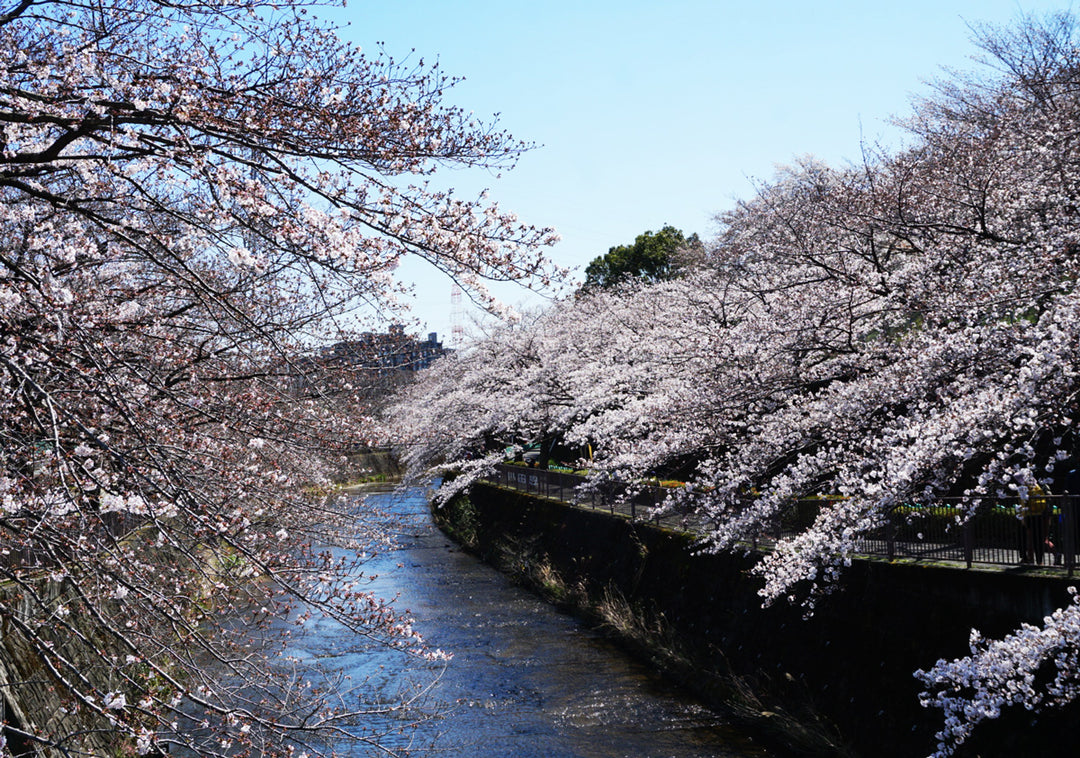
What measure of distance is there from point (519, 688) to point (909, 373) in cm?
729

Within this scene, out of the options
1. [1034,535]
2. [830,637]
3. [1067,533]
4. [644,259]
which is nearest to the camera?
[1067,533]

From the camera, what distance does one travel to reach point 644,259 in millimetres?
45625

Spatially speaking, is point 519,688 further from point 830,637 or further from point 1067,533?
point 1067,533

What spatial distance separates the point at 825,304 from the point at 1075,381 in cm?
623

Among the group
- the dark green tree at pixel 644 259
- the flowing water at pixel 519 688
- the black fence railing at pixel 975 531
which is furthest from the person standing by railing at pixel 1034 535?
the dark green tree at pixel 644 259

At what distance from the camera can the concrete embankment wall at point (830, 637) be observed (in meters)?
8.07

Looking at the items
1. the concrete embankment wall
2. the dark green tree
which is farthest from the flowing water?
the dark green tree

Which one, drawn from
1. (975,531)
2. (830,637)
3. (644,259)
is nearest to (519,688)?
(830,637)

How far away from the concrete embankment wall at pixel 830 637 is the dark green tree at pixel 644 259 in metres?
29.6

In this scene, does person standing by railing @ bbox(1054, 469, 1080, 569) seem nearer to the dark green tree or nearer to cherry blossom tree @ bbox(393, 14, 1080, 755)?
cherry blossom tree @ bbox(393, 14, 1080, 755)

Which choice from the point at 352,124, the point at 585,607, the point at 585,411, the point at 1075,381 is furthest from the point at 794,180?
the point at 352,124

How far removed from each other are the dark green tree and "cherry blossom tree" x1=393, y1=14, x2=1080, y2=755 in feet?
80.6

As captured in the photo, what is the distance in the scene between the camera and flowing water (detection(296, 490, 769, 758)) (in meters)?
10.2

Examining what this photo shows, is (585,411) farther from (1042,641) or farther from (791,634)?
(1042,641)
